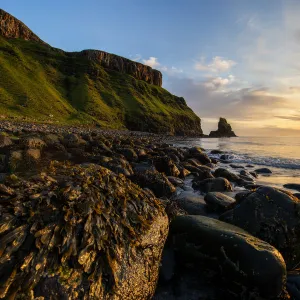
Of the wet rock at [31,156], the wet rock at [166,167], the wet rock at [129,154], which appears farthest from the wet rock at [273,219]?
the wet rock at [129,154]

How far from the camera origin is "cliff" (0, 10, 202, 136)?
69750mm

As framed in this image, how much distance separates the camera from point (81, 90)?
326ft

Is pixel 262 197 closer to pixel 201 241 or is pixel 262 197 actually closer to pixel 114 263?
pixel 201 241

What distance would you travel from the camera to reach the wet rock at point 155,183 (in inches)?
393

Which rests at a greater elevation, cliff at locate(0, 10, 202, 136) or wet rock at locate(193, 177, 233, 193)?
cliff at locate(0, 10, 202, 136)

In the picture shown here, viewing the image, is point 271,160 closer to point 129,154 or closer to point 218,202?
point 129,154

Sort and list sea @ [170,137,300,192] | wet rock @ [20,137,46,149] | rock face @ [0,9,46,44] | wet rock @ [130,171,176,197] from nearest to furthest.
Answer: wet rock @ [130,171,176,197] → wet rock @ [20,137,46,149] → sea @ [170,137,300,192] → rock face @ [0,9,46,44]

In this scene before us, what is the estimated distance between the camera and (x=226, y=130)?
154 meters

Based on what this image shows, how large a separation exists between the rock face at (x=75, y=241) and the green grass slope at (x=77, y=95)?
56.6 metres

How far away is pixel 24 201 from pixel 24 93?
245 ft

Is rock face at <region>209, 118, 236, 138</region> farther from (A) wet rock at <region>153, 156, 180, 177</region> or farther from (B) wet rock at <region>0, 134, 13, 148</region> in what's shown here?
(B) wet rock at <region>0, 134, 13, 148</region>

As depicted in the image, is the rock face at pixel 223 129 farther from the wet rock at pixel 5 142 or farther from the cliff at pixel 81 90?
the wet rock at pixel 5 142

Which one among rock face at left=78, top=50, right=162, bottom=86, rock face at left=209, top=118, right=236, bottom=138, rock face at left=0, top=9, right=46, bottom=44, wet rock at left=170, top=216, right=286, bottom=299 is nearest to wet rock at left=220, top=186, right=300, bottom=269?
wet rock at left=170, top=216, right=286, bottom=299

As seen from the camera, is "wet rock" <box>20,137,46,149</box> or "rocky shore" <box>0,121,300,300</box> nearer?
"rocky shore" <box>0,121,300,300</box>
